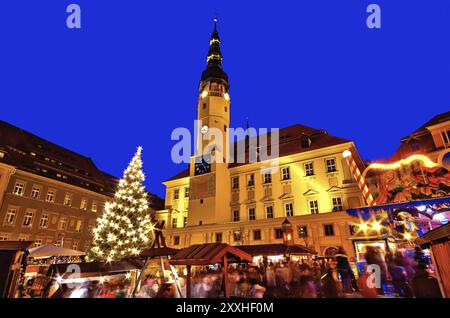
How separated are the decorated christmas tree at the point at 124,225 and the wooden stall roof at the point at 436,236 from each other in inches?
557

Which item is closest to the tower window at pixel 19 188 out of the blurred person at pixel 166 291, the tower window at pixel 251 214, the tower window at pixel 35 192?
the tower window at pixel 35 192

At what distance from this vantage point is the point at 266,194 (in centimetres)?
2723

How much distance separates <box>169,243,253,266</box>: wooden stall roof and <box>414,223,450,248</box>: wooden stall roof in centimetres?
448

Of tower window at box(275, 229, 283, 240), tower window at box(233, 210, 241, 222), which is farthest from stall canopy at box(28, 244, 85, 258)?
tower window at box(275, 229, 283, 240)

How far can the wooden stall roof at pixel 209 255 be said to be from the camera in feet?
21.6

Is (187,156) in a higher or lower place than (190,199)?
higher

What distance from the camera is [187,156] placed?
34594 millimetres

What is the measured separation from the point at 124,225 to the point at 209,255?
37.4ft

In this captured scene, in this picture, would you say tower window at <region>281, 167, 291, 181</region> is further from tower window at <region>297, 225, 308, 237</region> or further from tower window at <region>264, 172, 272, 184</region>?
tower window at <region>297, 225, 308, 237</region>

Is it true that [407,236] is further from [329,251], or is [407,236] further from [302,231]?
[302,231]

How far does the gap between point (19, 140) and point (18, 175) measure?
696 cm

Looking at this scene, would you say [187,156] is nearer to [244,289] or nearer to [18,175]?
[18,175]

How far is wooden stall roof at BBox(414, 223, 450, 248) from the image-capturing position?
4.62 m

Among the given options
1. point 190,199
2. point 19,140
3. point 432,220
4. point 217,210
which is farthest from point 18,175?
point 432,220
